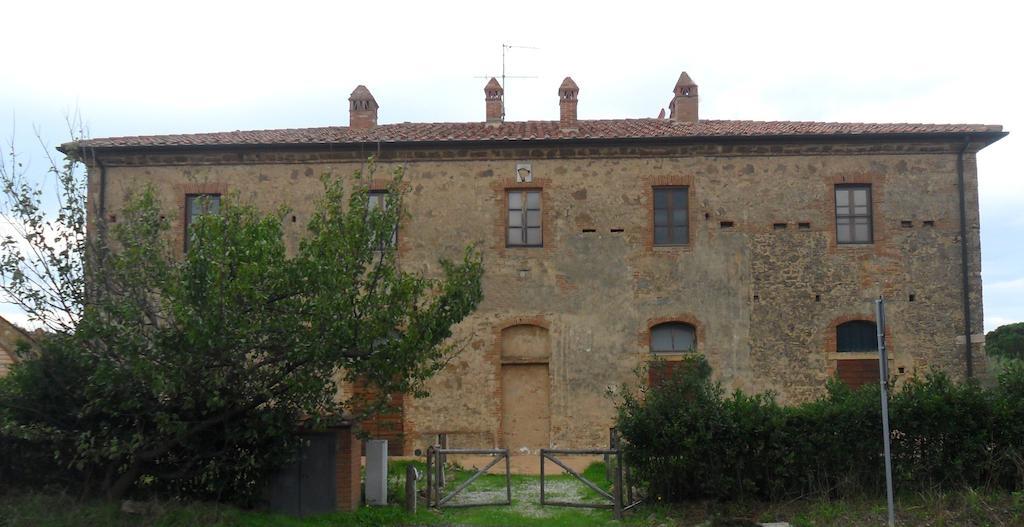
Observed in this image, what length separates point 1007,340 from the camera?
34.2 meters

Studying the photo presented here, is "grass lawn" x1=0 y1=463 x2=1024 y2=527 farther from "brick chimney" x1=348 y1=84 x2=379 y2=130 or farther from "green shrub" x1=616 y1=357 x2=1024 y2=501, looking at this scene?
"brick chimney" x1=348 y1=84 x2=379 y2=130

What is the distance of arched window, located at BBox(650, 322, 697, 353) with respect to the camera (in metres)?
17.6

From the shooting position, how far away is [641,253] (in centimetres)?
1769

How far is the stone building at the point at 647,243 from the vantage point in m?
17.4

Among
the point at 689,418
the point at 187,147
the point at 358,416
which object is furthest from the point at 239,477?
the point at 187,147

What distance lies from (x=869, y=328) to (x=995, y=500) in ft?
23.1

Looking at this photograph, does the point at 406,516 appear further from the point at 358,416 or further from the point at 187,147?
the point at 187,147

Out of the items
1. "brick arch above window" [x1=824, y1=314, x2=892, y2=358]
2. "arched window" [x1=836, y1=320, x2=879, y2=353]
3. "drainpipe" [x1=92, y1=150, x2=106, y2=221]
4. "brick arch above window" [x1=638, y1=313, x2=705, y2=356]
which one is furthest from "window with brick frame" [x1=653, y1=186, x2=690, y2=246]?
"drainpipe" [x1=92, y1=150, x2=106, y2=221]

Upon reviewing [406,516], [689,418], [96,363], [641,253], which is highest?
[641,253]

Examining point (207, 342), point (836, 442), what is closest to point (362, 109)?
point (207, 342)

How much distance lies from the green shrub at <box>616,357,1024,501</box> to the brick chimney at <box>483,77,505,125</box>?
1080 centimetres

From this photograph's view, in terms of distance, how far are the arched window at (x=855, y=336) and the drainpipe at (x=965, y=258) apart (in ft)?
5.80

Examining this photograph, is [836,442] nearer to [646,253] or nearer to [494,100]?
[646,253]

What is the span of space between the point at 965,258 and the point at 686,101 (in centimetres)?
678
